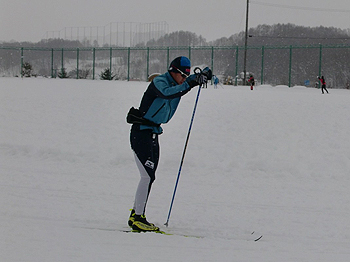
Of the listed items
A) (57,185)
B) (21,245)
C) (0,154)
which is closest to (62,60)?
(0,154)

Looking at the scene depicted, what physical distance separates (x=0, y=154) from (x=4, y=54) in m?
31.8

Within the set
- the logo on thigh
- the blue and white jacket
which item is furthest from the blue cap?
the logo on thigh

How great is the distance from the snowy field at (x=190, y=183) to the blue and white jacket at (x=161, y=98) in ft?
4.52

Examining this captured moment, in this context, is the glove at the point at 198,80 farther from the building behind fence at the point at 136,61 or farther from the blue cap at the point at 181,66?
the building behind fence at the point at 136,61

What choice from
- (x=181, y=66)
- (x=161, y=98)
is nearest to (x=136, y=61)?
(x=181, y=66)

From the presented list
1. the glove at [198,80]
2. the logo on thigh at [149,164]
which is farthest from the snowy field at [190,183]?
the glove at [198,80]

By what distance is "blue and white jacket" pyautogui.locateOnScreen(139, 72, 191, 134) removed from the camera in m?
4.55

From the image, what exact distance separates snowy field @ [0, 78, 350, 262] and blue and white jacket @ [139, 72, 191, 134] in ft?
4.52

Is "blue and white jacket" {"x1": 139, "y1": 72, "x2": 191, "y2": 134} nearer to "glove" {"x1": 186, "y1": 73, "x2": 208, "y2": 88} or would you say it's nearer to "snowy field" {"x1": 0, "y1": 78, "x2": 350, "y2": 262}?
"glove" {"x1": 186, "y1": 73, "x2": 208, "y2": 88}

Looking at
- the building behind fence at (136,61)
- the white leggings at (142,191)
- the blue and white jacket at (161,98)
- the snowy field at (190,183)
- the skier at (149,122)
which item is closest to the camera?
the snowy field at (190,183)

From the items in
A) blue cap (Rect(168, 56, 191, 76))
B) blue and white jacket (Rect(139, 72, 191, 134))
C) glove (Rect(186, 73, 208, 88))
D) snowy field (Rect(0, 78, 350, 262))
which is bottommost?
snowy field (Rect(0, 78, 350, 262))

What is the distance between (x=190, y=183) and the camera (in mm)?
7453

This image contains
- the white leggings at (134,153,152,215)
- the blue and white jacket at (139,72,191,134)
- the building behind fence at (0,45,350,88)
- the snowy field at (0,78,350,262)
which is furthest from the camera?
the building behind fence at (0,45,350,88)

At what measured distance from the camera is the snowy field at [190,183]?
430 centimetres
